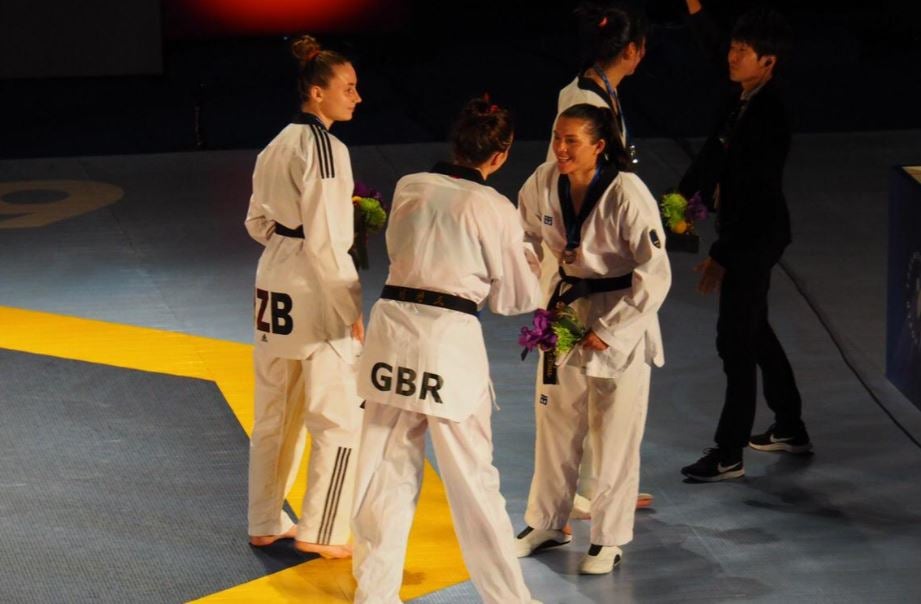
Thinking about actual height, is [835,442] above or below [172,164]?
below

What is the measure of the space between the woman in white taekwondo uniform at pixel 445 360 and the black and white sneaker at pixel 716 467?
1.44 meters

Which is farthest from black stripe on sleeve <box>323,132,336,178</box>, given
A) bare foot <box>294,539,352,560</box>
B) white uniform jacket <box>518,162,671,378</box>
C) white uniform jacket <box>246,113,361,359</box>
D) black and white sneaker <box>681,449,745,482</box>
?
black and white sneaker <box>681,449,745,482</box>

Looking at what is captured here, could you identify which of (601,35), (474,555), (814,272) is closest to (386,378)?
(474,555)

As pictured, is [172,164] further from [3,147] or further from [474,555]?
[474,555]

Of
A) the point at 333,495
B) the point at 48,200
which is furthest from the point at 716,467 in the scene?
the point at 48,200

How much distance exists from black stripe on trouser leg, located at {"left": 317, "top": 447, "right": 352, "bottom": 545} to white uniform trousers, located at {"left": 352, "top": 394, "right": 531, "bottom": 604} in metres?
0.50

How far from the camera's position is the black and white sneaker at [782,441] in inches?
248

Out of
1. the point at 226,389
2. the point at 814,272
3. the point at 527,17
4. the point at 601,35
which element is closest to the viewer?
the point at 601,35

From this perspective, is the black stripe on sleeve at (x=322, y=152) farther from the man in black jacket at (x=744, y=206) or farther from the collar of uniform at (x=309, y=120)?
the man in black jacket at (x=744, y=206)

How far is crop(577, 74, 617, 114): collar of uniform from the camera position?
5.63 metres

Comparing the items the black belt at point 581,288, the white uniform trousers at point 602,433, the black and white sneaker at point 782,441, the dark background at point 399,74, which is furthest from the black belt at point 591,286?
the dark background at point 399,74

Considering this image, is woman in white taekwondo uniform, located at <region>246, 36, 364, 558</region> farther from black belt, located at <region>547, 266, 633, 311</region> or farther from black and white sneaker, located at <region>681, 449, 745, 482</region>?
black and white sneaker, located at <region>681, 449, 745, 482</region>

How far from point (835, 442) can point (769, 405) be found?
0.34 m

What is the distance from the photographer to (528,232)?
5.32 meters
